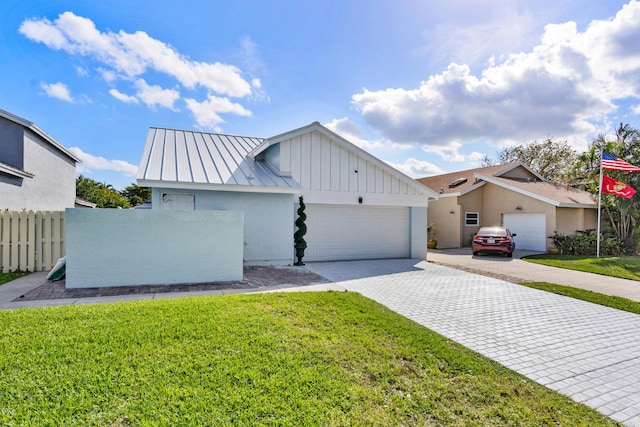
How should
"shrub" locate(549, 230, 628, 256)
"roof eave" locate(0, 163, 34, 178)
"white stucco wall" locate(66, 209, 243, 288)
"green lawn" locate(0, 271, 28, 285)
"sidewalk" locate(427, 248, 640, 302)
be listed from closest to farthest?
"white stucco wall" locate(66, 209, 243, 288), "green lawn" locate(0, 271, 28, 285), "sidewalk" locate(427, 248, 640, 302), "roof eave" locate(0, 163, 34, 178), "shrub" locate(549, 230, 628, 256)

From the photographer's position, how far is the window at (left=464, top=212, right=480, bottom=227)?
66.8ft

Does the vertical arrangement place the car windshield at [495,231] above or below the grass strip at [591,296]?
above

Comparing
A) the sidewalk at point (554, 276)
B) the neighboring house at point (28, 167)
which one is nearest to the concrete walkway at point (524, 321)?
the sidewalk at point (554, 276)

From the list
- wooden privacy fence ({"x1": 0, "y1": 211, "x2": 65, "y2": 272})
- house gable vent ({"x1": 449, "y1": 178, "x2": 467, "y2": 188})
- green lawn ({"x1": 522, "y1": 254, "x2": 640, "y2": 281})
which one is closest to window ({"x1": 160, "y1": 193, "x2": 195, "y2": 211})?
wooden privacy fence ({"x1": 0, "y1": 211, "x2": 65, "y2": 272})

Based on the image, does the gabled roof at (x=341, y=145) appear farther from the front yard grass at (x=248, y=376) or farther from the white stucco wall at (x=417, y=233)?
the front yard grass at (x=248, y=376)

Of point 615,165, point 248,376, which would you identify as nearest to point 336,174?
point 248,376

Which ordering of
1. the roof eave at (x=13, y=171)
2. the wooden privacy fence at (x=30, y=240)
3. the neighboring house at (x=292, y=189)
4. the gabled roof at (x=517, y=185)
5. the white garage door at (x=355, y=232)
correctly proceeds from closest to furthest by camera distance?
the wooden privacy fence at (x=30, y=240) < the neighboring house at (x=292, y=189) < the roof eave at (x=13, y=171) < the white garage door at (x=355, y=232) < the gabled roof at (x=517, y=185)

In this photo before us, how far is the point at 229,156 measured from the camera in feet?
41.6

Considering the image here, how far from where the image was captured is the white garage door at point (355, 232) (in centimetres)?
1263

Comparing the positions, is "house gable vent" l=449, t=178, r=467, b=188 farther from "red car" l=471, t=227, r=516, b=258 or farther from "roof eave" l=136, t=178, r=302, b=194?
"roof eave" l=136, t=178, r=302, b=194

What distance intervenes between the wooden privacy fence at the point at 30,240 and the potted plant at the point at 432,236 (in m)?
18.4

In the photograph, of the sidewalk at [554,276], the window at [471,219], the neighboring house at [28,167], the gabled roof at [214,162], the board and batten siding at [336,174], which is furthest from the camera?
the window at [471,219]

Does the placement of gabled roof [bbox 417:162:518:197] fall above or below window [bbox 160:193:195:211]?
above

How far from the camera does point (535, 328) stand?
539 centimetres
